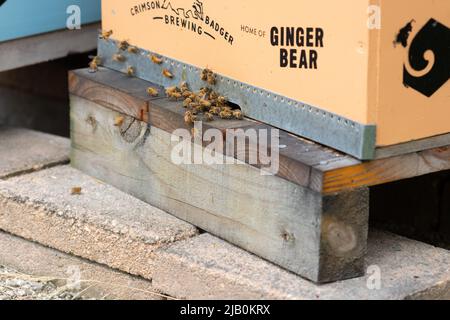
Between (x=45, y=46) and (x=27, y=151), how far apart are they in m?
0.43

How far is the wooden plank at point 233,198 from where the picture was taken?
255cm

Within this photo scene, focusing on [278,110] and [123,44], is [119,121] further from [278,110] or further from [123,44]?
[278,110]

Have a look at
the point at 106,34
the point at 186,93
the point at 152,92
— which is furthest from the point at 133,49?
the point at 186,93

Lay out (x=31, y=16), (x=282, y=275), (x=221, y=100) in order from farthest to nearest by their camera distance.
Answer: (x=31, y=16), (x=221, y=100), (x=282, y=275)

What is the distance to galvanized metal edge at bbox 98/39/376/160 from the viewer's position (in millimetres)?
2520

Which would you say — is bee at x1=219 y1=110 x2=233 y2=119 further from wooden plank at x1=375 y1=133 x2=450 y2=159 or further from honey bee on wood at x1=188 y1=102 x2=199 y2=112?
wooden plank at x1=375 y1=133 x2=450 y2=159

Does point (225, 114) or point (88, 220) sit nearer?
point (225, 114)

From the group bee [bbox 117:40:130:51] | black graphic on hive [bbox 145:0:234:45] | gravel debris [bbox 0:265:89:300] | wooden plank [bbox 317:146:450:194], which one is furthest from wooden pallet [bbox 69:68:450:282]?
gravel debris [bbox 0:265:89:300]

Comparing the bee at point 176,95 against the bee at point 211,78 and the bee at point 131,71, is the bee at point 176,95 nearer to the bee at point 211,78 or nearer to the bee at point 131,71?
the bee at point 211,78

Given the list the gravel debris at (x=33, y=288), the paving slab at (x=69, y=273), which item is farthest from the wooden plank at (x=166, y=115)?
the gravel debris at (x=33, y=288)

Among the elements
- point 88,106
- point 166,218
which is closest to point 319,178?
point 166,218

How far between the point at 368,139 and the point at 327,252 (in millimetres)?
328

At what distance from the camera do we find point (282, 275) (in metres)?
2.64

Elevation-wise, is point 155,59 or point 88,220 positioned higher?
point 155,59
